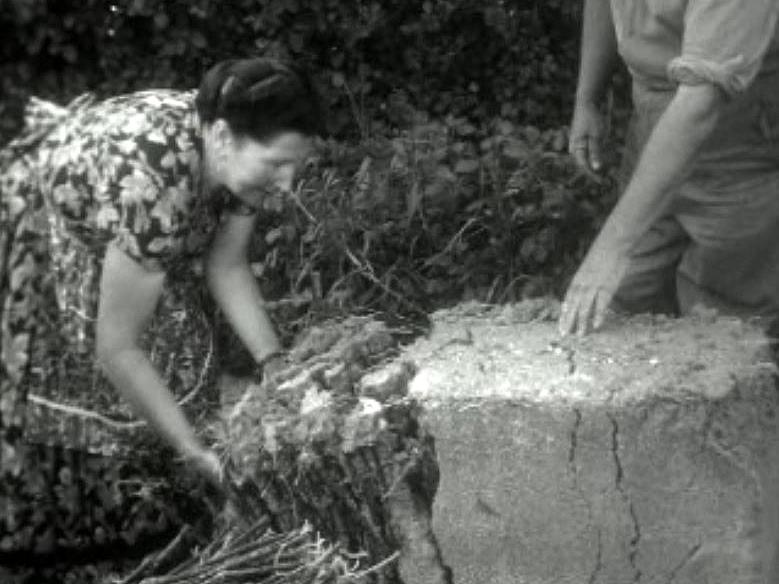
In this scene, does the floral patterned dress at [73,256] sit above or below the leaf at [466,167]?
above

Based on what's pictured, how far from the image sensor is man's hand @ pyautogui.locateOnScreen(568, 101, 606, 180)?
473 centimetres

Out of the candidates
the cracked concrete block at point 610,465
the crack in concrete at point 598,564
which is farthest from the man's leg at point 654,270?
the crack in concrete at point 598,564

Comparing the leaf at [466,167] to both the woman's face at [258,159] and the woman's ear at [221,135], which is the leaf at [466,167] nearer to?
the woman's face at [258,159]

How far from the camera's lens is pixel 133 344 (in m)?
3.88

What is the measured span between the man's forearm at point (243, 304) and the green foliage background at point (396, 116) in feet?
2.42

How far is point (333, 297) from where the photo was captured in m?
5.10

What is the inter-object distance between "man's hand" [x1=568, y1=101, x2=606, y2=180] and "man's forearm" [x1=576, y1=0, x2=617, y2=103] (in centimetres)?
3

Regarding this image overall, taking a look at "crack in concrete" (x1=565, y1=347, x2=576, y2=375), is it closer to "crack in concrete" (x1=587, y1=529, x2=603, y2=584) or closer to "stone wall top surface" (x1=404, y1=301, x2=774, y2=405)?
"stone wall top surface" (x1=404, y1=301, x2=774, y2=405)

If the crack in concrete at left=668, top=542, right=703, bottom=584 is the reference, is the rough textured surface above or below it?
above

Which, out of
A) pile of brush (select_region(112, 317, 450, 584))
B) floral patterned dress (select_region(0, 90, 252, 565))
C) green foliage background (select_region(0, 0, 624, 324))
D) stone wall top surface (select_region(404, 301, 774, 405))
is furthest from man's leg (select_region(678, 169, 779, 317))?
floral patterned dress (select_region(0, 90, 252, 565))

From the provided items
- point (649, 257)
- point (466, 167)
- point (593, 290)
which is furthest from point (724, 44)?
point (466, 167)

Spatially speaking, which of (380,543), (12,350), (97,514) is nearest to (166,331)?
(97,514)

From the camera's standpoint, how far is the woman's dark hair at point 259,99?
3779 mm

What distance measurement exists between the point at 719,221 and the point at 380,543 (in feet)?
4.17
